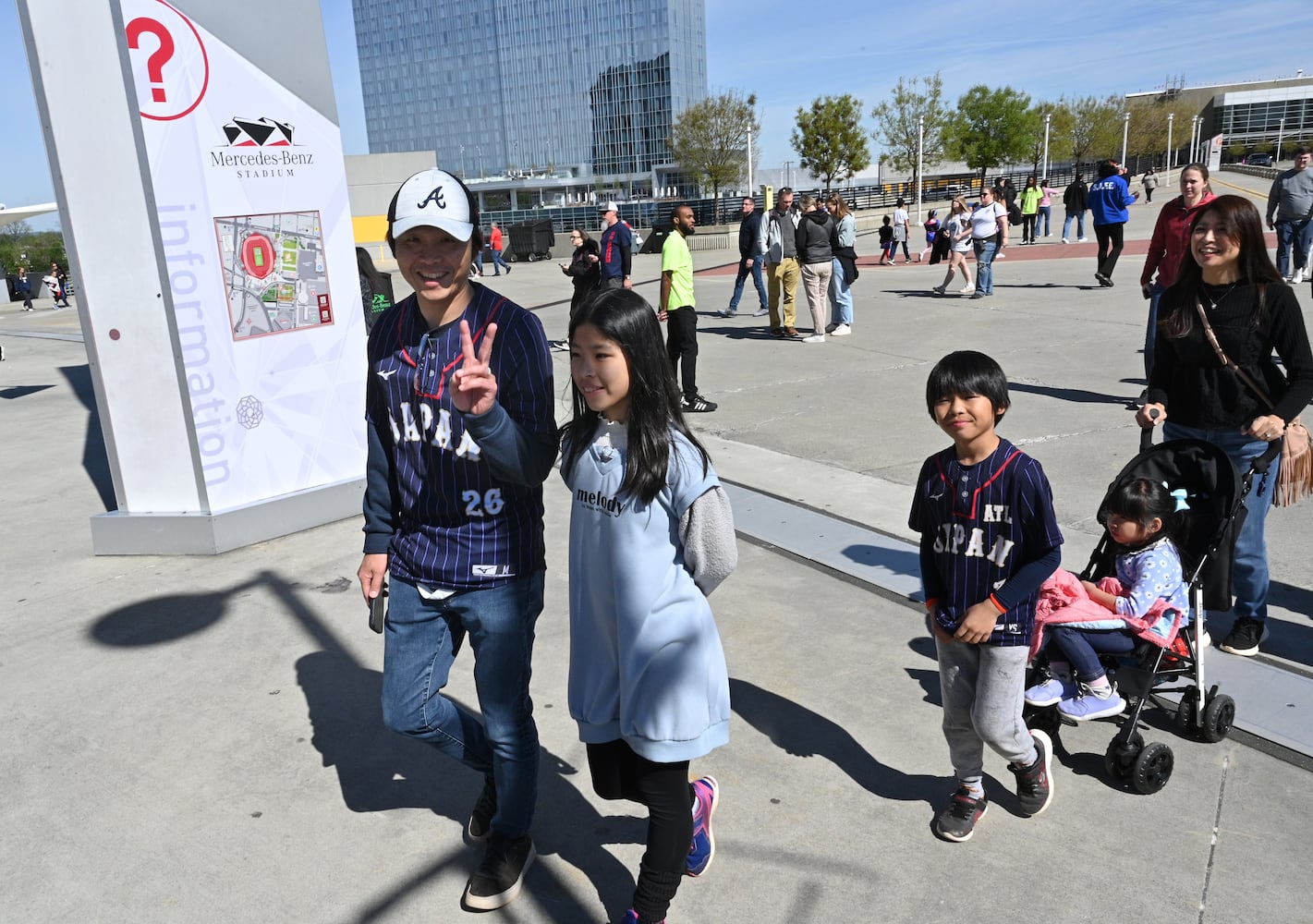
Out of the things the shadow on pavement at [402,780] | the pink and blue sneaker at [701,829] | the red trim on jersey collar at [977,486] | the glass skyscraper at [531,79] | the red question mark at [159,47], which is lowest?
the shadow on pavement at [402,780]

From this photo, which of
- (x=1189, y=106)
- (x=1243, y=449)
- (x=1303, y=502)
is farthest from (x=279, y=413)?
(x=1189, y=106)

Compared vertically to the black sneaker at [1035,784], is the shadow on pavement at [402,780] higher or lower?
lower

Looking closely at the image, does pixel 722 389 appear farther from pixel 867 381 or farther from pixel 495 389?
pixel 495 389

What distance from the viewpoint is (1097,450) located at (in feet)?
23.4

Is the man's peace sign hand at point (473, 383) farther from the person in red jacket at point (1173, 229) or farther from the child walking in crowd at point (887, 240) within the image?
the child walking in crowd at point (887, 240)

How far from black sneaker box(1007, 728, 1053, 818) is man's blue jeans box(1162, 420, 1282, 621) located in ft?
4.59

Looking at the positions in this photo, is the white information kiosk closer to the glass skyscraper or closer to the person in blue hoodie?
the person in blue hoodie

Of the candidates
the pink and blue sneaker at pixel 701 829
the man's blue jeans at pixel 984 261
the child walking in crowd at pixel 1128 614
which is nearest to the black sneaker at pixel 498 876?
the pink and blue sneaker at pixel 701 829

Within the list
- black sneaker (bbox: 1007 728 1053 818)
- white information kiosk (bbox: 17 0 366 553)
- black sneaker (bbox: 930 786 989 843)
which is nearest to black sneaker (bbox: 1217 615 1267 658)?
black sneaker (bbox: 1007 728 1053 818)

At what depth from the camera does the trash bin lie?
1236 inches

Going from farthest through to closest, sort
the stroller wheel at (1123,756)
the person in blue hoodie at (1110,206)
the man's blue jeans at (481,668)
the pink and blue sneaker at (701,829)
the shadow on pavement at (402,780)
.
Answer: the person in blue hoodie at (1110,206) → the stroller wheel at (1123,756) → the shadow on pavement at (402,780) → the pink and blue sneaker at (701,829) → the man's blue jeans at (481,668)

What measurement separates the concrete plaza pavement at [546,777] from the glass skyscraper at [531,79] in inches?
5588

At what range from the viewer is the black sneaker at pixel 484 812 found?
9.97 ft

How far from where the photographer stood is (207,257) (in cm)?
548
